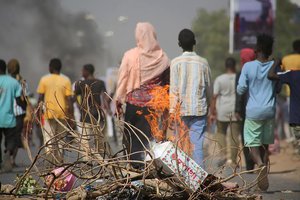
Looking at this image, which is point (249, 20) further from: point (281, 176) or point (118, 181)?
point (118, 181)

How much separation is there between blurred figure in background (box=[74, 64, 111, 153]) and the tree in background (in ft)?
121

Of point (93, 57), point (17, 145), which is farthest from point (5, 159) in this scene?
point (93, 57)

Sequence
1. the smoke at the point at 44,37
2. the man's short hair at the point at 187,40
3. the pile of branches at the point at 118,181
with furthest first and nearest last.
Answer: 1. the smoke at the point at 44,37
2. the man's short hair at the point at 187,40
3. the pile of branches at the point at 118,181

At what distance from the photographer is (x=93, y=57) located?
83562 mm

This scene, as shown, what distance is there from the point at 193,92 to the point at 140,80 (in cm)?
75

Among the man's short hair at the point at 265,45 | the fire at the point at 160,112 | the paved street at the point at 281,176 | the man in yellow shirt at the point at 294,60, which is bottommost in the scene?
the paved street at the point at 281,176

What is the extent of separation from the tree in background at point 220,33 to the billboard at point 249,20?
1130 inches

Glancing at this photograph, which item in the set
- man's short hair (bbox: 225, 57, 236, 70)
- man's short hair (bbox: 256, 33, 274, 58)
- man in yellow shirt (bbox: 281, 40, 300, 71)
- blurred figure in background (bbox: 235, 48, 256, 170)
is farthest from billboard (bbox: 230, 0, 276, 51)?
man's short hair (bbox: 256, 33, 274, 58)

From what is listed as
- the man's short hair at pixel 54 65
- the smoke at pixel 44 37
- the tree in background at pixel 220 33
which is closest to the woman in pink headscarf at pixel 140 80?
the man's short hair at pixel 54 65

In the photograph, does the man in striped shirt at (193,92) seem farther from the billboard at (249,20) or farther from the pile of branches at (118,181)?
the billboard at (249,20)

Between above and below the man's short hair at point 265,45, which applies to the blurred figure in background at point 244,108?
below

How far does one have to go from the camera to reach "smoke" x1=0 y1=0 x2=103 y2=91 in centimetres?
6712

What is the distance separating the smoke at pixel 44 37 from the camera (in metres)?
67.1

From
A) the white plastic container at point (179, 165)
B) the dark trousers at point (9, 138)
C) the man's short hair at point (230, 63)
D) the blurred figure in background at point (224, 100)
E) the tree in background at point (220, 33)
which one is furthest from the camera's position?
the tree in background at point (220, 33)
